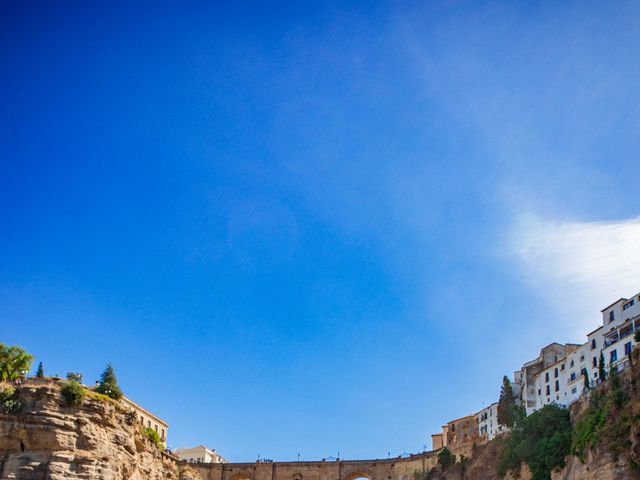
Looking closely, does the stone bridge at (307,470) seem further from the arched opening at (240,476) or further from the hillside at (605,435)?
the hillside at (605,435)

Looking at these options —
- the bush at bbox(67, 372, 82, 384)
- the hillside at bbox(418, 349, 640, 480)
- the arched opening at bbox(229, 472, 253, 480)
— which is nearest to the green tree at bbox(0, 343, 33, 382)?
the bush at bbox(67, 372, 82, 384)

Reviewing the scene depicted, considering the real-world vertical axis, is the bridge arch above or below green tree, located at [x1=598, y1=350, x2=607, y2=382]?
below

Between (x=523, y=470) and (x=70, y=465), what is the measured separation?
31522mm

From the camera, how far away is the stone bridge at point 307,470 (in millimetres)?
81519

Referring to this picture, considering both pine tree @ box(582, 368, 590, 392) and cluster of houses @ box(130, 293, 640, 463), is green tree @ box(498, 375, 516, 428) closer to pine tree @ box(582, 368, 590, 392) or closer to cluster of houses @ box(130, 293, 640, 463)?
cluster of houses @ box(130, 293, 640, 463)

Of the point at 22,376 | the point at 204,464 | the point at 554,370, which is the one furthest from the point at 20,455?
the point at 554,370

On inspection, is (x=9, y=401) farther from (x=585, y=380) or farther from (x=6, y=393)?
(x=585, y=380)

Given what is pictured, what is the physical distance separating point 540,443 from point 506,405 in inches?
442

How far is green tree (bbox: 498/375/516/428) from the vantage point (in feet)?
217

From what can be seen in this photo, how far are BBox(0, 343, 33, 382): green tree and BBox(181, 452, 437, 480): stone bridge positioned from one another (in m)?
28.1

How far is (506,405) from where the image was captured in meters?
67.8

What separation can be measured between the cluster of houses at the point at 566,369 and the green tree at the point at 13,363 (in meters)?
38.2

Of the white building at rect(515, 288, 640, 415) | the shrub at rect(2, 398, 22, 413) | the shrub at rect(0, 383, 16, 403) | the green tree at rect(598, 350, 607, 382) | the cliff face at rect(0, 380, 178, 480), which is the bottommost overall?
the cliff face at rect(0, 380, 178, 480)

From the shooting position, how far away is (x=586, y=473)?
1858 inches
